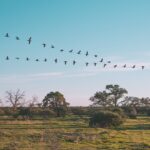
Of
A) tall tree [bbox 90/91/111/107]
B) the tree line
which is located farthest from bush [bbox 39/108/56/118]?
tall tree [bbox 90/91/111/107]

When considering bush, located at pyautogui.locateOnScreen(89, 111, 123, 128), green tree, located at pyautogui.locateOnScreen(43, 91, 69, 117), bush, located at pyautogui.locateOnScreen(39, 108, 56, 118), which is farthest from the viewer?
green tree, located at pyautogui.locateOnScreen(43, 91, 69, 117)

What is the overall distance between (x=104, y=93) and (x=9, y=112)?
54.0m

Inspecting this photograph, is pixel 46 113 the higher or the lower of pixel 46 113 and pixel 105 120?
the higher

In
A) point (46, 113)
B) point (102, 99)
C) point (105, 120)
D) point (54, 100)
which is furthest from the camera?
point (102, 99)

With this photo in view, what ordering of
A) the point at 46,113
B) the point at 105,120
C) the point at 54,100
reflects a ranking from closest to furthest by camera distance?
the point at 105,120, the point at 46,113, the point at 54,100

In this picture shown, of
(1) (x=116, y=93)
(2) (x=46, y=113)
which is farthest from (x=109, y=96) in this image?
(2) (x=46, y=113)

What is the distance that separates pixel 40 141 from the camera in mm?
30672

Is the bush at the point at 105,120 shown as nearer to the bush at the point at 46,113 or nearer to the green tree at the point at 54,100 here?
the bush at the point at 46,113

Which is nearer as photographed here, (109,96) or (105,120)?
(105,120)

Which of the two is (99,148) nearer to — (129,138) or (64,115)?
(129,138)

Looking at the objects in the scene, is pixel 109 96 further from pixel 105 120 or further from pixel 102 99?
pixel 105 120

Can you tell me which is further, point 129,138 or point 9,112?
point 9,112

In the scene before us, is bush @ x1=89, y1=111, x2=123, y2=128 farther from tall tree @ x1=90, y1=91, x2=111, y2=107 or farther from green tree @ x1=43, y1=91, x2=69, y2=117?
tall tree @ x1=90, y1=91, x2=111, y2=107

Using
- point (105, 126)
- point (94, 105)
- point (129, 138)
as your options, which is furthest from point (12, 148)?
point (94, 105)
